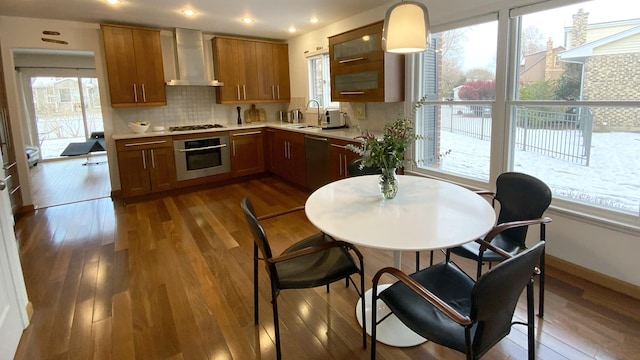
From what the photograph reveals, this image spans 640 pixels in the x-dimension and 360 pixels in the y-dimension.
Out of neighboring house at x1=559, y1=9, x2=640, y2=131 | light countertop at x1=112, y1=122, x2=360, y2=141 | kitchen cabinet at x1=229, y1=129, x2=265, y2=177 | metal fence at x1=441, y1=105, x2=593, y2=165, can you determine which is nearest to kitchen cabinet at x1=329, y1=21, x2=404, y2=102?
light countertop at x1=112, y1=122, x2=360, y2=141

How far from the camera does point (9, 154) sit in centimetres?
410

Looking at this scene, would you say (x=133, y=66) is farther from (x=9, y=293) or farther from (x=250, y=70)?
(x=9, y=293)

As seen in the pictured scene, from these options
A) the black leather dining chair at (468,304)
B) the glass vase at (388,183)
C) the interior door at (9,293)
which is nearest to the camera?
the black leather dining chair at (468,304)

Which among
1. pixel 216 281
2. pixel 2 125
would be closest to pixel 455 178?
pixel 216 281

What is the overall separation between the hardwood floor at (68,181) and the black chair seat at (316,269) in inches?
173

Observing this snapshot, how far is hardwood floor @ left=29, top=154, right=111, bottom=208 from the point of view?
500 cm

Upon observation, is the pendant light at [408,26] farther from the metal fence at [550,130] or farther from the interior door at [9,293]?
the interior door at [9,293]

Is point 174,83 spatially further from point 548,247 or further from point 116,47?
point 548,247

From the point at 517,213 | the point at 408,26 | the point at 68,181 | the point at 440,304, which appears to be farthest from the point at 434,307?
the point at 68,181

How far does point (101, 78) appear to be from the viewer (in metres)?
4.65

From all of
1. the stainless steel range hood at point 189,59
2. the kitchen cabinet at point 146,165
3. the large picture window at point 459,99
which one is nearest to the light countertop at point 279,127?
the kitchen cabinet at point 146,165

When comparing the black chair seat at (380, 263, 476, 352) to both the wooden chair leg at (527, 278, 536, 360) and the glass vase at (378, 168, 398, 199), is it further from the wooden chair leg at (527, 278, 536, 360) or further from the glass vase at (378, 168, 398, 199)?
the glass vase at (378, 168, 398, 199)

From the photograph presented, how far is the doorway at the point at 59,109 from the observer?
7422 millimetres

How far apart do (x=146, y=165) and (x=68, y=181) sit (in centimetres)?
238
